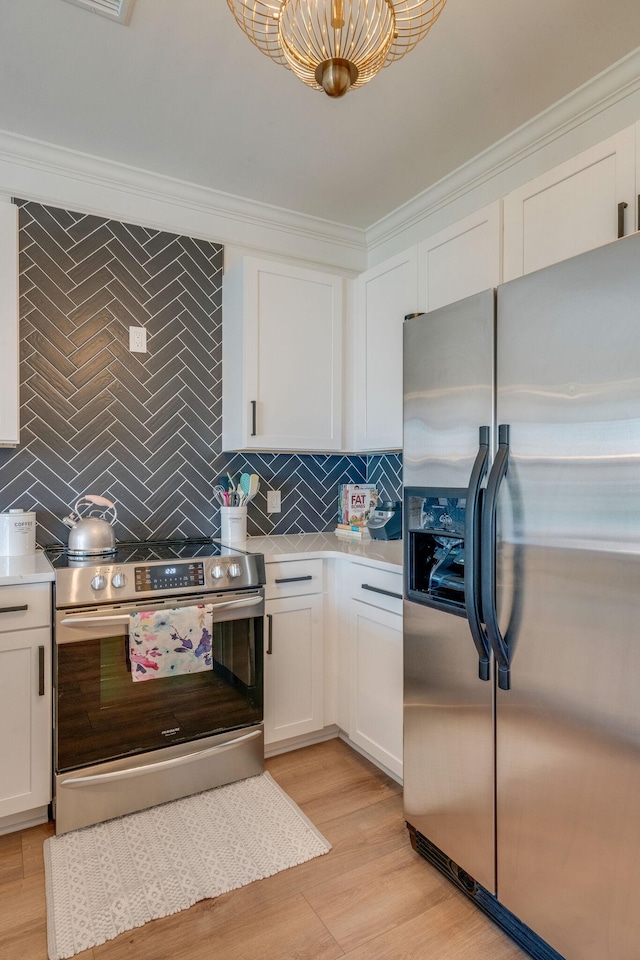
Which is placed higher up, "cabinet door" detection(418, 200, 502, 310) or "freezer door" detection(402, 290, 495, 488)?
"cabinet door" detection(418, 200, 502, 310)

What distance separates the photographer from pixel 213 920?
62.0 inches

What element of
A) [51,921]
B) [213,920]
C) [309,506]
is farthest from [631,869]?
[309,506]

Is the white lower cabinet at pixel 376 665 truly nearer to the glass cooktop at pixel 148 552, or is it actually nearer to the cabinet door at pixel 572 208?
the glass cooktop at pixel 148 552

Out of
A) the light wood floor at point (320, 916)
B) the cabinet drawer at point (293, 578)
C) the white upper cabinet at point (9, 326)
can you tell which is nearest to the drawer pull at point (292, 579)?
the cabinet drawer at point (293, 578)

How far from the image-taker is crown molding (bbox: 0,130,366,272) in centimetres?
237

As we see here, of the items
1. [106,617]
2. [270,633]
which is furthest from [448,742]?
[106,617]

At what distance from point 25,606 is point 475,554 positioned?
1.50 metres

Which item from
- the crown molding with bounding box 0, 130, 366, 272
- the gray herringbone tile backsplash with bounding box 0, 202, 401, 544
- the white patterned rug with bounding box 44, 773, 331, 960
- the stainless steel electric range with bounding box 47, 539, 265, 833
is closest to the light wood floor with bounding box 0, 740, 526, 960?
the white patterned rug with bounding box 44, 773, 331, 960

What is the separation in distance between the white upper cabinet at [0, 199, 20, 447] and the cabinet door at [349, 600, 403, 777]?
5.29ft

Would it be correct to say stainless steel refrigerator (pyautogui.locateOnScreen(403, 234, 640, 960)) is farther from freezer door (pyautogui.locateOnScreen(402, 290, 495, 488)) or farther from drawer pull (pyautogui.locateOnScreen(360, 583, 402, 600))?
drawer pull (pyautogui.locateOnScreen(360, 583, 402, 600))

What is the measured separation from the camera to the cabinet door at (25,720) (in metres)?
1.89

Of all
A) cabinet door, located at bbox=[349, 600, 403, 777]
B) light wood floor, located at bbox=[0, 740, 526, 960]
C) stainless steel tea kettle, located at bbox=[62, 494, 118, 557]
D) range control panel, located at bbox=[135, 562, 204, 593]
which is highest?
stainless steel tea kettle, located at bbox=[62, 494, 118, 557]

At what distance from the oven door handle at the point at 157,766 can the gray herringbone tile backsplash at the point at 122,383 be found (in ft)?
3.27

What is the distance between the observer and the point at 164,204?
2.68 meters
